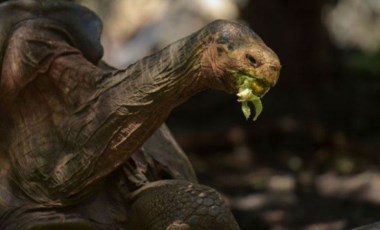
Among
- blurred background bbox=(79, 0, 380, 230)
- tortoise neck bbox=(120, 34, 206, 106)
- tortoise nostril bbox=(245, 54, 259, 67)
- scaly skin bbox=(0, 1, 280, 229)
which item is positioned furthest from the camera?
blurred background bbox=(79, 0, 380, 230)

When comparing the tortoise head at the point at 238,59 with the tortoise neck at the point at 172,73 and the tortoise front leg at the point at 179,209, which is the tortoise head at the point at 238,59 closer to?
the tortoise neck at the point at 172,73

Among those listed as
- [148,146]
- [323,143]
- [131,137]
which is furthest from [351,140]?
[131,137]

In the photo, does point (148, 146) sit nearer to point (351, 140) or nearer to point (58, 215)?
Result: point (58, 215)

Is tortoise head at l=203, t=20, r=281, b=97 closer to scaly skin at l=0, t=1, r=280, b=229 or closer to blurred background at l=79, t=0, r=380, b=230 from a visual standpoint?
scaly skin at l=0, t=1, r=280, b=229

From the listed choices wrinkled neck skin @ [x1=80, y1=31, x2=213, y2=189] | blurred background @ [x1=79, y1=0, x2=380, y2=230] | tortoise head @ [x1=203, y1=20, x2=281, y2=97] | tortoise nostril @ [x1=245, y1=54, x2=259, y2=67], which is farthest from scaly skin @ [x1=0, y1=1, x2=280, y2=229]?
blurred background @ [x1=79, y1=0, x2=380, y2=230]

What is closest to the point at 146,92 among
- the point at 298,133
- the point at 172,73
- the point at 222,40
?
the point at 172,73

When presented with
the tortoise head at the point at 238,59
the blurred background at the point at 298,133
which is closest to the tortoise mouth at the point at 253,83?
the tortoise head at the point at 238,59

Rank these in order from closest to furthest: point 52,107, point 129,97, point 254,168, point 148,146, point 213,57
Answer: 1. point 213,57
2. point 129,97
3. point 52,107
4. point 148,146
5. point 254,168
